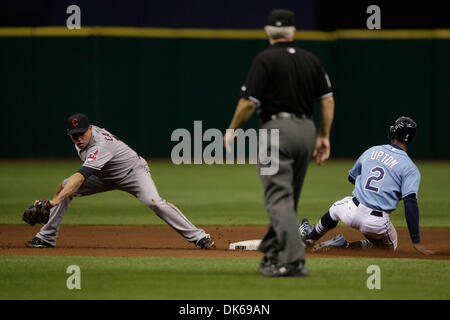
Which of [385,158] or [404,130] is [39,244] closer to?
[385,158]

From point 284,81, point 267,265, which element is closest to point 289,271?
point 267,265

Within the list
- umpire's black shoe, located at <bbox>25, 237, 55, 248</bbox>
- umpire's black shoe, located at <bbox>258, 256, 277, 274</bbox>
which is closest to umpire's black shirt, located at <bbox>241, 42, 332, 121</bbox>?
umpire's black shoe, located at <bbox>258, 256, 277, 274</bbox>

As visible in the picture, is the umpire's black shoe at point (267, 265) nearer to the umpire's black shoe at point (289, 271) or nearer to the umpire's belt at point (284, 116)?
the umpire's black shoe at point (289, 271)

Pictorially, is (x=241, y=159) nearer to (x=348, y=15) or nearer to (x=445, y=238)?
(x=348, y=15)

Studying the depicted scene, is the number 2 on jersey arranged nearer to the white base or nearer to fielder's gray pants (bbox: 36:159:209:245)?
the white base

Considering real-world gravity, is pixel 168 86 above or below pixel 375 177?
below
